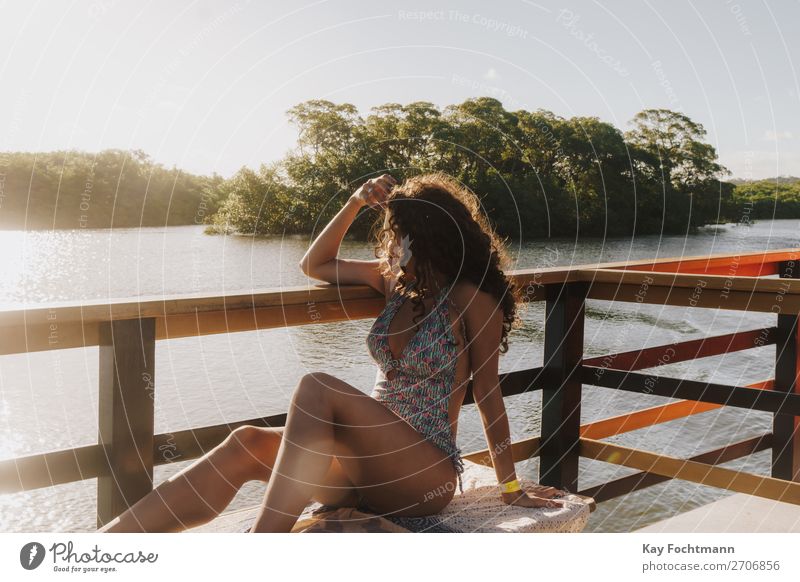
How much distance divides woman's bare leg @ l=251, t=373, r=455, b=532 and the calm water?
2014mm

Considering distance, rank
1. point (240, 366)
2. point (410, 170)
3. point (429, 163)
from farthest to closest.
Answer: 1. point (240, 366)
2. point (410, 170)
3. point (429, 163)

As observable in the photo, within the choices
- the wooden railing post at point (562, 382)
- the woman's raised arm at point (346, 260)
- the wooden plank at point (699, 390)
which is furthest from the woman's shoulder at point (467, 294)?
the wooden railing post at point (562, 382)

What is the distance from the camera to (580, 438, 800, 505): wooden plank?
7.80 feet

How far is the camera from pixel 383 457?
178 cm

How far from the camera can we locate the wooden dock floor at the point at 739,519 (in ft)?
9.04

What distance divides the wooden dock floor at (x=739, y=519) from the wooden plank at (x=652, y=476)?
19 cm

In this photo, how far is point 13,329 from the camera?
152 cm

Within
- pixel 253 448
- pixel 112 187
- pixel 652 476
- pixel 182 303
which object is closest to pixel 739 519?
pixel 652 476

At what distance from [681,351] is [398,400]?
1750 millimetres

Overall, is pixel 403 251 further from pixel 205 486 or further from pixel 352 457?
pixel 205 486

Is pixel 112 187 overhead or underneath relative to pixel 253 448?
overhead

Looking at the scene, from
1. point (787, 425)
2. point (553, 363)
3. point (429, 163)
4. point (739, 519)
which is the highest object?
point (429, 163)

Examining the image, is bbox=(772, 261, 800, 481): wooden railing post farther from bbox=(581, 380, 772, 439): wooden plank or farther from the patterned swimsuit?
the patterned swimsuit

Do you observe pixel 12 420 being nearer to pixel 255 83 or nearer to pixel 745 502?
pixel 255 83
